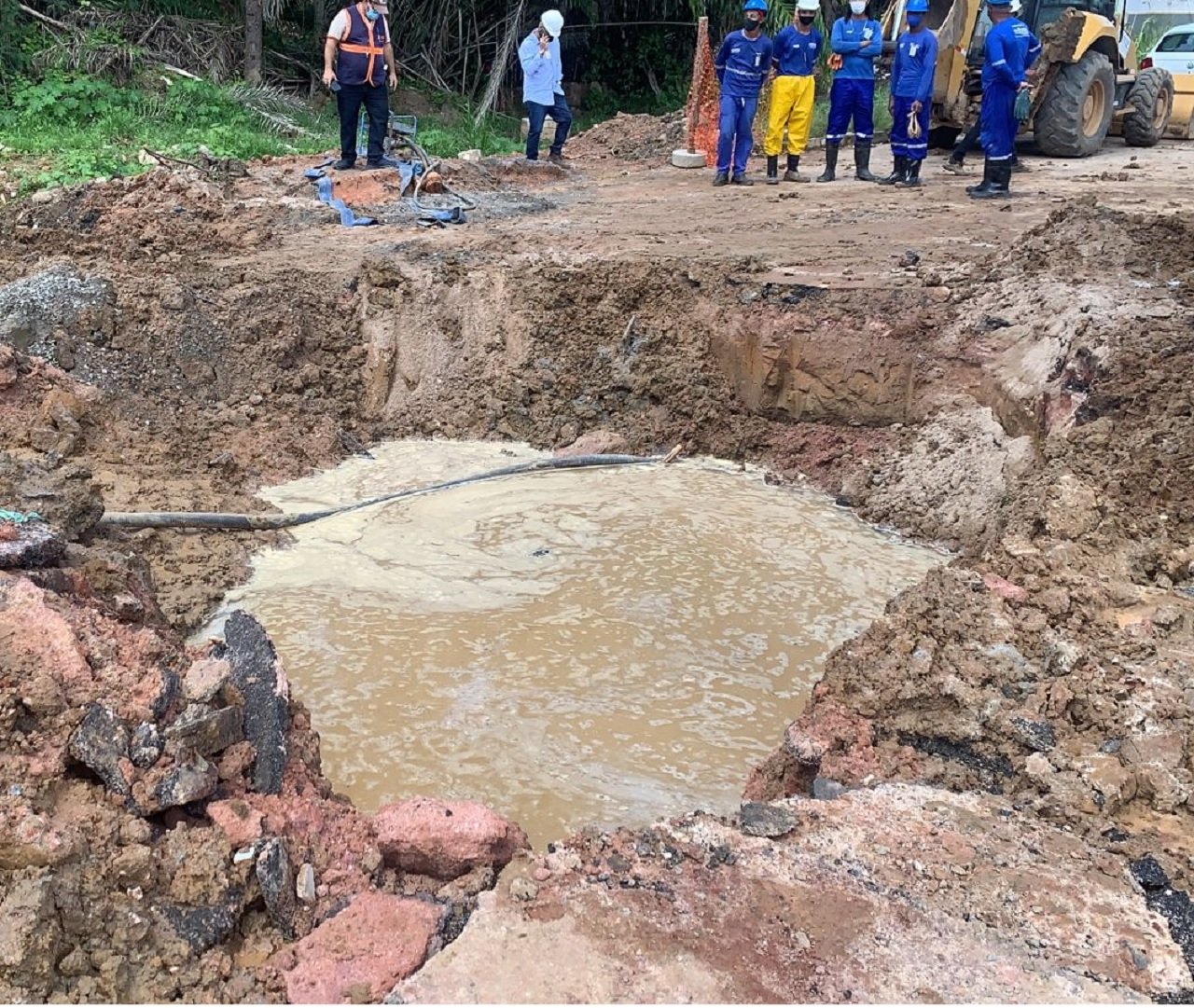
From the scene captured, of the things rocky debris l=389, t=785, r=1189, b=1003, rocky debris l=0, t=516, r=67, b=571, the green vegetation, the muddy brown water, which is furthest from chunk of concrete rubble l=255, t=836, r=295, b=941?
the green vegetation

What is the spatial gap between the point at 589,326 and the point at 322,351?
193 cm

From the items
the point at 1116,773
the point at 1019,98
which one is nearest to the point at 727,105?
the point at 1019,98

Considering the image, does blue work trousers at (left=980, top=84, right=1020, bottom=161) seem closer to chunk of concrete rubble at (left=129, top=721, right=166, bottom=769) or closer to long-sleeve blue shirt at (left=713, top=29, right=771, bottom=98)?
long-sleeve blue shirt at (left=713, top=29, right=771, bottom=98)

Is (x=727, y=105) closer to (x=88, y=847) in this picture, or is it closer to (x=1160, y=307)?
(x=1160, y=307)

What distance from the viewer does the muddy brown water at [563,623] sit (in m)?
3.62

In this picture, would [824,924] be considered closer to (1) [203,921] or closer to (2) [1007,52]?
(1) [203,921]

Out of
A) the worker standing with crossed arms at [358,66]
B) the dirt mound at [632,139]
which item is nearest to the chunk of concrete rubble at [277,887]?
the worker standing with crossed arms at [358,66]

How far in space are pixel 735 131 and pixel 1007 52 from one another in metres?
2.60

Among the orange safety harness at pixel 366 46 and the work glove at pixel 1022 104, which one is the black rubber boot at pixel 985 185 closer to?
the work glove at pixel 1022 104

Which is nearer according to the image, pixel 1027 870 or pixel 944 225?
pixel 1027 870

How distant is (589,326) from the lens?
276 inches

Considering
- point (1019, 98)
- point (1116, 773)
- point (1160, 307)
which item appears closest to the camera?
point (1116, 773)

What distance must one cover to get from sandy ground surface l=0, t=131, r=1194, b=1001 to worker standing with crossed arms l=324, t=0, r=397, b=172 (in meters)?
0.79

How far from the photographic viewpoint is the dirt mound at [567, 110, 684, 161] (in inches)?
488
